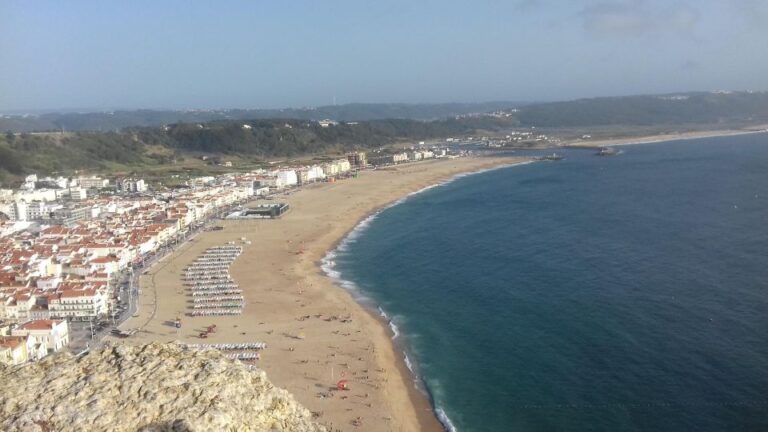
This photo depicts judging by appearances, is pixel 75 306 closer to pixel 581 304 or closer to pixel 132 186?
pixel 581 304

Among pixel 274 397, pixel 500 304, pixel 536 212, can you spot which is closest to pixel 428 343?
pixel 500 304

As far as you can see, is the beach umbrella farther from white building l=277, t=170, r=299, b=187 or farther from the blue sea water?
white building l=277, t=170, r=299, b=187

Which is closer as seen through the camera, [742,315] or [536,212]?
[742,315]

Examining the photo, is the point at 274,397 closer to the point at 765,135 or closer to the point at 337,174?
the point at 337,174

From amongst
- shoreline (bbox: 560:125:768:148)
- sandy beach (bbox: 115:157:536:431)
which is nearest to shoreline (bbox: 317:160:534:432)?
sandy beach (bbox: 115:157:536:431)

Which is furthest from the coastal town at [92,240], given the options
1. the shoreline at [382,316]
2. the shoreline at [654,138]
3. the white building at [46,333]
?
the shoreline at [654,138]
